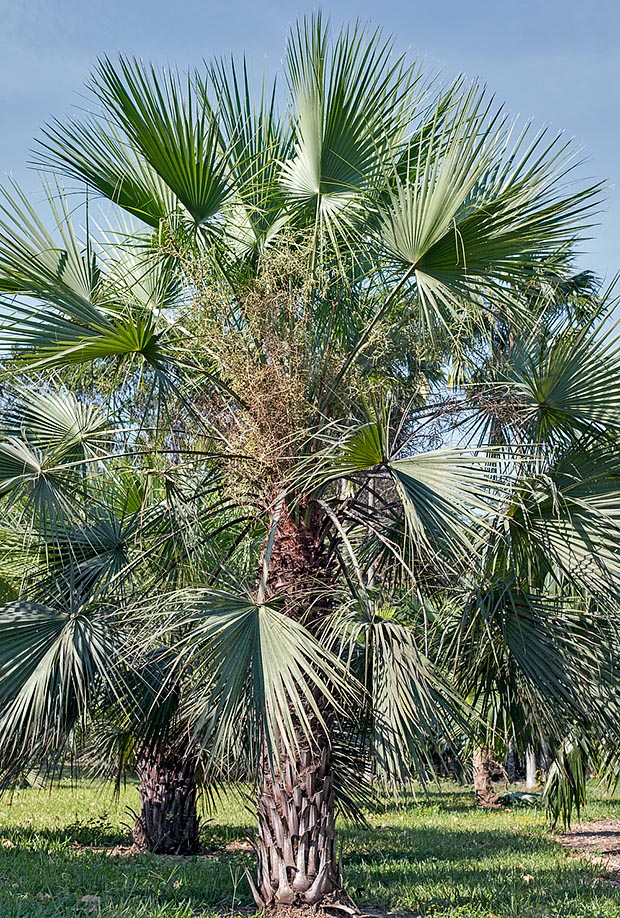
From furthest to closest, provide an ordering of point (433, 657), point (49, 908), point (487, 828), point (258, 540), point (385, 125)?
point (487, 828) → point (258, 540) → point (433, 657) → point (385, 125) → point (49, 908)

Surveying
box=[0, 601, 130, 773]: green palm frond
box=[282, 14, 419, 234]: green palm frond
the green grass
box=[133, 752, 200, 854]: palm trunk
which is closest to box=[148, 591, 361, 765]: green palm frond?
box=[0, 601, 130, 773]: green palm frond

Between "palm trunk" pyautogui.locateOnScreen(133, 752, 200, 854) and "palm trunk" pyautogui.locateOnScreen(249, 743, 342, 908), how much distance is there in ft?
10.5

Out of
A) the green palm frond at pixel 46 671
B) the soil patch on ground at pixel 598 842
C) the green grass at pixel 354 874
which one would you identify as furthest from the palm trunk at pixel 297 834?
the soil patch on ground at pixel 598 842

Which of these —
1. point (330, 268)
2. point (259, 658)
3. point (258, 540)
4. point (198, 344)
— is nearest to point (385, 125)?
point (330, 268)

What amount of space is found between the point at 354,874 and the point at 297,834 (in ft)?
8.57

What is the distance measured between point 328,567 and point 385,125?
2785 mm

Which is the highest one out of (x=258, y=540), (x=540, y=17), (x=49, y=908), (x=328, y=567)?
(x=540, y=17)

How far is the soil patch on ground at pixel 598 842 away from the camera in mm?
8688

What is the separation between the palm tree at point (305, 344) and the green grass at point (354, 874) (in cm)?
93

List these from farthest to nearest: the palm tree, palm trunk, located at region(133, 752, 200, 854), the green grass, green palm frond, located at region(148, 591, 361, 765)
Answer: palm trunk, located at region(133, 752, 200, 854)
the green grass
the palm tree
green palm frond, located at region(148, 591, 361, 765)

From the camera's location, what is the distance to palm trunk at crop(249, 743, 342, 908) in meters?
4.63

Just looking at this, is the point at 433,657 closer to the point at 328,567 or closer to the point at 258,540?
the point at 328,567

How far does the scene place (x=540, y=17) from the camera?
625 cm

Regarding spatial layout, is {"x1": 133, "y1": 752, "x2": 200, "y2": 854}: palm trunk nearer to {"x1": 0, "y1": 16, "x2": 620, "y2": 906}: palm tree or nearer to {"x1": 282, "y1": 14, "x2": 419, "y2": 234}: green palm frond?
{"x1": 0, "y1": 16, "x2": 620, "y2": 906}: palm tree
